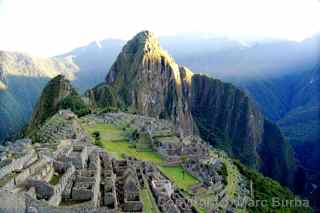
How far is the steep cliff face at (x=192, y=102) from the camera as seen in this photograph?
454 feet

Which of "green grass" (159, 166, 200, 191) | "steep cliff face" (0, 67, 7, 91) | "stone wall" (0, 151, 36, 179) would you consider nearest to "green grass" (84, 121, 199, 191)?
"green grass" (159, 166, 200, 191)

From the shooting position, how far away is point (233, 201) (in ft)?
136

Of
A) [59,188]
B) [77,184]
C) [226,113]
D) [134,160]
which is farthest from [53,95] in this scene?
[226,113]

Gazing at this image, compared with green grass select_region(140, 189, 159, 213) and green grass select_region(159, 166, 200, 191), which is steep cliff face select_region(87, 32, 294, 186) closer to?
green grass select_region(159, 166, 200, 191)

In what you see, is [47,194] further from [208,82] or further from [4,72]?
[4,72]

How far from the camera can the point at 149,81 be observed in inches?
5797

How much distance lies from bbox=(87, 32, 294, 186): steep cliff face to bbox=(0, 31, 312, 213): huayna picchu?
53 centimetres

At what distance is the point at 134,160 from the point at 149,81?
354 feet

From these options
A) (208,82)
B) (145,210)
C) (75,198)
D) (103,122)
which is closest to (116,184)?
(145,210)

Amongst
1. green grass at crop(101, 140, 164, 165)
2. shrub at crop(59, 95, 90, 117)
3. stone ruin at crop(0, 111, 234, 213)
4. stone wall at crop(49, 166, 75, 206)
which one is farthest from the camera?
shrub at crop(59, 95, 90, 117)

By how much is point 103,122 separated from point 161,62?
86857 millimetres

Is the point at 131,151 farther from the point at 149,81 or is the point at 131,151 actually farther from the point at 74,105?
→ the point at 149,81

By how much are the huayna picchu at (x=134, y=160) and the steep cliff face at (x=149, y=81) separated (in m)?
0.39

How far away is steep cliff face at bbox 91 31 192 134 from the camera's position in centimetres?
13738
